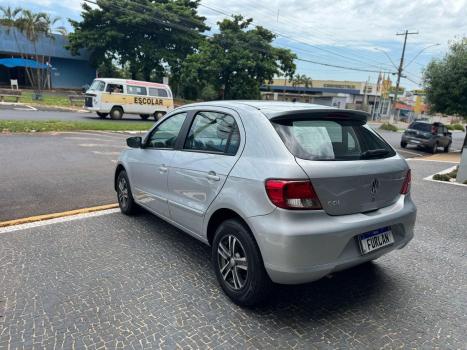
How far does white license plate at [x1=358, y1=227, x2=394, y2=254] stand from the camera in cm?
301

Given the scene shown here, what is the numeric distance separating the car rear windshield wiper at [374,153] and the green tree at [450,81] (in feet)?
64.6

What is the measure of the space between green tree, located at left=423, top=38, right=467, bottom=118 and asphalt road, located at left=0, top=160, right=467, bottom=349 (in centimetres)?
1865

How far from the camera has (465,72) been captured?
64.5 ft

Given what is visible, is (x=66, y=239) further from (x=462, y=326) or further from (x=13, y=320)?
(x=462, y=326)

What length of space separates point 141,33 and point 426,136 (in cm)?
2961

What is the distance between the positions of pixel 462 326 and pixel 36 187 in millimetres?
6406

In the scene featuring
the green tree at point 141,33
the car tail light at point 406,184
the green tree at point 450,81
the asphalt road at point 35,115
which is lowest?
the asphalt road at point 35,115

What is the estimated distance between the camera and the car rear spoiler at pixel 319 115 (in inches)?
124

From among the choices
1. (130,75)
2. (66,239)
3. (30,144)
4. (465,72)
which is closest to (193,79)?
(130,75)

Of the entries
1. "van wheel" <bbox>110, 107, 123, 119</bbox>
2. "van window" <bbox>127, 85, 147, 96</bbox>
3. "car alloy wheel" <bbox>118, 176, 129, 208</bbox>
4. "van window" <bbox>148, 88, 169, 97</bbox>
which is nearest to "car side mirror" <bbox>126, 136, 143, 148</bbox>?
"car alloy wheel" <bbox>118, 176, 129, 208</bbox>

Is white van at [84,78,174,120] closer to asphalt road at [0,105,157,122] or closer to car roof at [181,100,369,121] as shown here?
asphalt road at [0,105,157,122]

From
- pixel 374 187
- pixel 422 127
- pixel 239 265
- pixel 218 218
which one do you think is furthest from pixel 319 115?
pixel 422 127

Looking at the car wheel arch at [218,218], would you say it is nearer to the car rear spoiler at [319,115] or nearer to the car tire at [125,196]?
the car rear spoiler at [319,115]

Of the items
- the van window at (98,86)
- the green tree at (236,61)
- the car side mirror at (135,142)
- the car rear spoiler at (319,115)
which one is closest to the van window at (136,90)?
the van window at (98,86)
